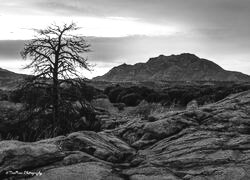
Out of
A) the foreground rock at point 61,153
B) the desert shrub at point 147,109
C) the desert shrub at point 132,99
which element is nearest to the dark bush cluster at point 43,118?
the desert shrub at point 147,109

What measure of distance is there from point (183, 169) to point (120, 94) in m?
30.7

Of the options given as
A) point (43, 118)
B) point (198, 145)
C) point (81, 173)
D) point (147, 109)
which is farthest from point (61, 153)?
point (147, 109)

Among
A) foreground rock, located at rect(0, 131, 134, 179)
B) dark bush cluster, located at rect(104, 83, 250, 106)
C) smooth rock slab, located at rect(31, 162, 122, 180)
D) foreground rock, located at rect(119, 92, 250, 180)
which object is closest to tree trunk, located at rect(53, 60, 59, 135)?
foreground rock, located at rect(119, 92, 250, 180)

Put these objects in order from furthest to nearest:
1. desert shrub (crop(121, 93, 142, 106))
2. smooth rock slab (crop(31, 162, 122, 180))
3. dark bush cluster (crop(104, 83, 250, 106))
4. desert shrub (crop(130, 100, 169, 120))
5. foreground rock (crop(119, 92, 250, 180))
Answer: desert shrub (crop(121, 93, 142, 106)) → dark bush cluster (crop(104, 83, 250, 106)) → desert shrub (crop(130, 100, 169, 120)) → foreground rock (crop(119, 92, 250, 180)) → smooth rock slab (crop(31, 162, 122, 180))

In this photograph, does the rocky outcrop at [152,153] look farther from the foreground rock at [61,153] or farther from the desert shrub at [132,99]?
the desert shrub at [132,99]

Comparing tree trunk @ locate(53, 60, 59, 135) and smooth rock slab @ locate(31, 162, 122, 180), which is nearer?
smooth rock slab @ locate(31, 162, 122, 180)

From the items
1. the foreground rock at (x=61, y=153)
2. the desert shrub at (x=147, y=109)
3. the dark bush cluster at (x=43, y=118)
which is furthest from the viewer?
the desert shrub at (x=147, y=109)

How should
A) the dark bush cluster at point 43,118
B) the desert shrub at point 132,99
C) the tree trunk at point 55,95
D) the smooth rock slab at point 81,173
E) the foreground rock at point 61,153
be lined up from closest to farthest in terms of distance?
the smooth rock slab at point 81,173, the foreground rock at point 61,153, the dark bush cluster at point 43,118, the tree trunk at point 55,95, the desert shrub at point 132,99

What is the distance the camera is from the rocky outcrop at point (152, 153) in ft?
30.1

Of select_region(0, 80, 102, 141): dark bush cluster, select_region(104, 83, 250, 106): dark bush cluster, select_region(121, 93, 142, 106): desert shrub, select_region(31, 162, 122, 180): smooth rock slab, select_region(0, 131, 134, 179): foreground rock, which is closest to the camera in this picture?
select_region(31, 162, 122, 180): smooth rock slab

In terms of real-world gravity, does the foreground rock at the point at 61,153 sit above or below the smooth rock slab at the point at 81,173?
above

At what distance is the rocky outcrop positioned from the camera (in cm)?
916

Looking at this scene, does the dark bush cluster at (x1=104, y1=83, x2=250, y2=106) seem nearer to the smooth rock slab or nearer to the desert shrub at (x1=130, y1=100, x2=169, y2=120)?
the desert shrub at (x1=130, y1=100, x2=169, y2=120)

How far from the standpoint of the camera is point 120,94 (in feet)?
131
